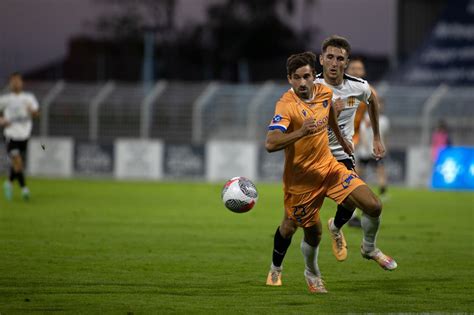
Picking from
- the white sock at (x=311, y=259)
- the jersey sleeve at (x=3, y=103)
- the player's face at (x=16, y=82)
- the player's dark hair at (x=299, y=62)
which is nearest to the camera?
the player's dark hair at (x=299, y=62)

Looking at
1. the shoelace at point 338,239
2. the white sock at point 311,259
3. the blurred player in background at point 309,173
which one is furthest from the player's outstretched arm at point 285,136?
the shoelace at point 338,239

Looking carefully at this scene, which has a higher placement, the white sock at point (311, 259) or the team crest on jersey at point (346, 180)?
the team crest on jersey at point (346, 180)

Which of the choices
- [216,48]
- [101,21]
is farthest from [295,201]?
[101,21]

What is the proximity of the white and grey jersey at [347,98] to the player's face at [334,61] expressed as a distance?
0.16 metres

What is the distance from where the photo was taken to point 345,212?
1145 centimetres

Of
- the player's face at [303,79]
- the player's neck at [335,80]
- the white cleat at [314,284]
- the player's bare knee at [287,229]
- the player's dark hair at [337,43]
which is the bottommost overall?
the white cleat at [314,284]

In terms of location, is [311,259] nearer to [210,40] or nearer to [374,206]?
[374,206]

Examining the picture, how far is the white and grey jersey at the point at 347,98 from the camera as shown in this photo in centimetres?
1127

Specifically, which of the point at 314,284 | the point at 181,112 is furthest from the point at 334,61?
the point at 181,112

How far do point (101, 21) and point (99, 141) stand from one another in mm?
26920

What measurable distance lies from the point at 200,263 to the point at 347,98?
2528mm

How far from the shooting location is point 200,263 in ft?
39.5

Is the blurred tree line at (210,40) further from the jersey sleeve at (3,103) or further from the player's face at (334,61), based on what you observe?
the player's face at (334,61)

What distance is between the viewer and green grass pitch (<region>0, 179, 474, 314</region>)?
9.04m
